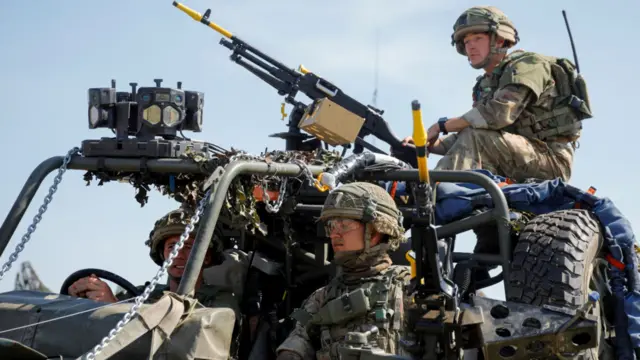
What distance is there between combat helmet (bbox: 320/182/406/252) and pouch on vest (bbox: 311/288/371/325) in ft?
0.99

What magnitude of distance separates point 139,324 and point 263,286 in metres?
2.52

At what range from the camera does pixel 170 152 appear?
743cm

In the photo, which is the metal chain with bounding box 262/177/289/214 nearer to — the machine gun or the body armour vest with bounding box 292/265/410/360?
the body armour vest with bounding box 292/265/410/360

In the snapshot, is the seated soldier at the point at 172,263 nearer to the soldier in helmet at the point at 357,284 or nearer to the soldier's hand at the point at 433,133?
the soldier in helmet at the point at 357,284

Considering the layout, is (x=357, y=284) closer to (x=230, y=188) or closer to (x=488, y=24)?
(x=230, y=188)

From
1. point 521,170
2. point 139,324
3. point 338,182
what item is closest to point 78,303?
point 139,324

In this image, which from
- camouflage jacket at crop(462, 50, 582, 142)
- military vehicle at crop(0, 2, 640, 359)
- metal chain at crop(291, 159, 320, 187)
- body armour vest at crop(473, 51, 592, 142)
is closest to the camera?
military vehicle at crop(0, 2, 640, 359)

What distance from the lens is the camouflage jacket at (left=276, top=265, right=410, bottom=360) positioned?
7.12 meters

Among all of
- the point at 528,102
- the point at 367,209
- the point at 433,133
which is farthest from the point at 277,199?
the point at 528,102

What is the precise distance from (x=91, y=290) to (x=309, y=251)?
1.55 meters

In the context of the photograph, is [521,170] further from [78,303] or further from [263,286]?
[78,303]

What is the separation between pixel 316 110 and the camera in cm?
945

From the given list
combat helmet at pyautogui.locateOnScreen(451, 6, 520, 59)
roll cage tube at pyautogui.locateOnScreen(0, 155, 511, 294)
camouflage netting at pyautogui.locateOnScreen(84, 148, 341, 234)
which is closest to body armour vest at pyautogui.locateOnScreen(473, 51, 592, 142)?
combat helmet at pyautogui.locateOnScreen(451, 6, 520, 59)

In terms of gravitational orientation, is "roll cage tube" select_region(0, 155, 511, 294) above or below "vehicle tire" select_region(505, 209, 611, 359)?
above
